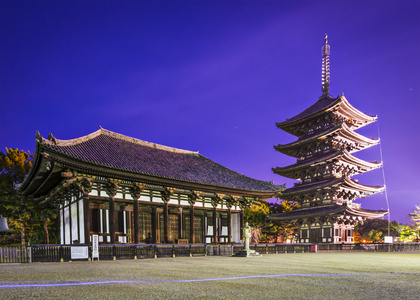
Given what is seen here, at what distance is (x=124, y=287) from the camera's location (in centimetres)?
735

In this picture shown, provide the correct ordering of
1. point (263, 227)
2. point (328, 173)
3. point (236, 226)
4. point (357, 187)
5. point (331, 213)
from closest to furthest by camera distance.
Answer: point (236, 226), point (331, 213), point (357, 187), point (328, 173), point (263, 227)

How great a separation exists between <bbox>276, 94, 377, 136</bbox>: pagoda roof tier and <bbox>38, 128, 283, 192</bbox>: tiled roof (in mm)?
12391

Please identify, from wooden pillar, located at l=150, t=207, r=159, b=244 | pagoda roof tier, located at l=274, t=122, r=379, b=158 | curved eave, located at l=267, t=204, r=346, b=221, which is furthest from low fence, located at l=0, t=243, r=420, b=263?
pagoda roof tier, located at l=274, t=122, r=379, b=158

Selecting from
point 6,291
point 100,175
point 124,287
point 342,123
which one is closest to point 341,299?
point 124,287

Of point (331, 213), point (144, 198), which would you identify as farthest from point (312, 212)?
point (144, 198)

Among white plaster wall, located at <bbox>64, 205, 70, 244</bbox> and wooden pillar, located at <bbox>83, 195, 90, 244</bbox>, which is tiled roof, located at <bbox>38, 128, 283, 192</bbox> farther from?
white plaster wall, located at <bbox>64, 205, 70, 244</bbox>

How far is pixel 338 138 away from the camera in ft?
126

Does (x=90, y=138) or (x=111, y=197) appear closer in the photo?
(x=111, y=197)

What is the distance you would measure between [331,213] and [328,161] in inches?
241

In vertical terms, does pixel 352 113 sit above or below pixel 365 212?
above

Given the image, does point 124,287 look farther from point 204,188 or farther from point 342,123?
point 342,123

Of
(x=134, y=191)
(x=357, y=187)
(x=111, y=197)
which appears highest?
(x=134, y=191)

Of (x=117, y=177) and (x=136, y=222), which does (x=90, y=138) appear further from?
(x=136, y=222)

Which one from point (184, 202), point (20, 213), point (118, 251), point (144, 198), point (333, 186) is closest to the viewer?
point (118, 251)
